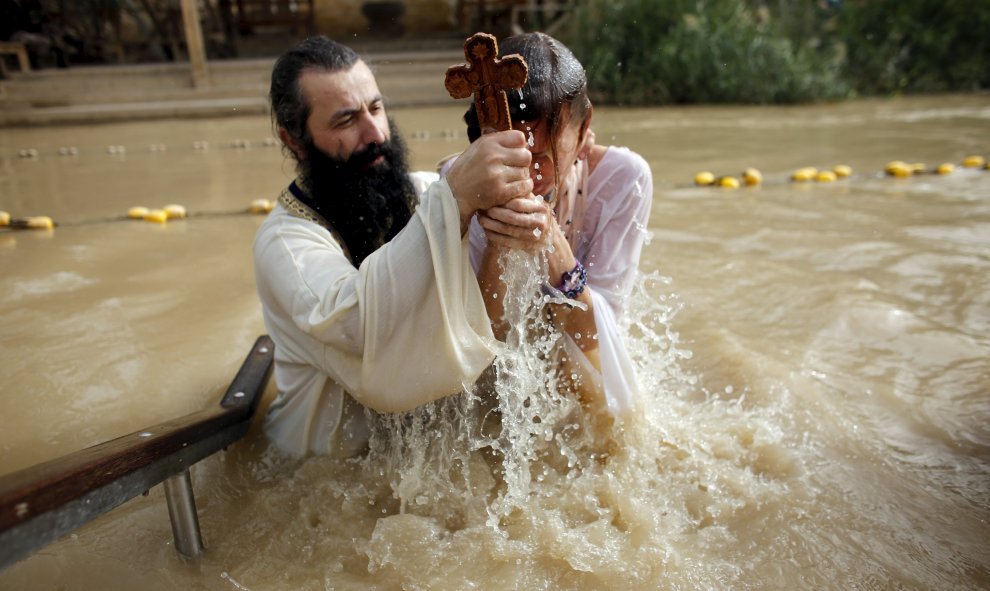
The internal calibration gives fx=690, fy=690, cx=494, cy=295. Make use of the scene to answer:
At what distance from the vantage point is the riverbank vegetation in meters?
13.2

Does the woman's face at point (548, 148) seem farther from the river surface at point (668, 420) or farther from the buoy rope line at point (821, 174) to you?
the buoy rope line at point (821, 174)

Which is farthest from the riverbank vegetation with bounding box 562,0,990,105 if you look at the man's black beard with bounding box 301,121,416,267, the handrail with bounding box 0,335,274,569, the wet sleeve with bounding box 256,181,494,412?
the handrail with bounding box 0,335,274,569

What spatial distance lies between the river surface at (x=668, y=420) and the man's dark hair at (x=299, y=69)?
4.06 feet

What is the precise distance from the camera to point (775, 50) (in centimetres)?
1323

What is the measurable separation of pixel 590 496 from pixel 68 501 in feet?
4.87

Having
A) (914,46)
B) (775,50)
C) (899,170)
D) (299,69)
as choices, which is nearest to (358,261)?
(299,69)

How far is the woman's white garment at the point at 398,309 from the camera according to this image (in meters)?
1.77

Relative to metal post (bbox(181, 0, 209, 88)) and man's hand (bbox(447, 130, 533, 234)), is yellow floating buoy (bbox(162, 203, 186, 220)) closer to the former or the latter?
man's hand (bbox(447, 130, 533, 234))

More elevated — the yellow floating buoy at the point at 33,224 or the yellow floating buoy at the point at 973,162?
the yellow floating buoy at the point at 33,224

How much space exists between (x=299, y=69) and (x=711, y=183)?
17.8 feet

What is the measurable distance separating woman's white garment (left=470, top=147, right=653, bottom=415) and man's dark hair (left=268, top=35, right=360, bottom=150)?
779mm

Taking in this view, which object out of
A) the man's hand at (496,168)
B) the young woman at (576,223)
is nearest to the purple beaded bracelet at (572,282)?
the young woman at (576,223)

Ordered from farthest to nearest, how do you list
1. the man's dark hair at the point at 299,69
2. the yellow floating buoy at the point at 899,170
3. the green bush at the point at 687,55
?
the green bush at the point at 687,55, the yellow floating buoy at the point at 899,170, the man's dark hair at the point at 299,69

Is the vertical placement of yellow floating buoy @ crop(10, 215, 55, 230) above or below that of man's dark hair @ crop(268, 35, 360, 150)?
below
